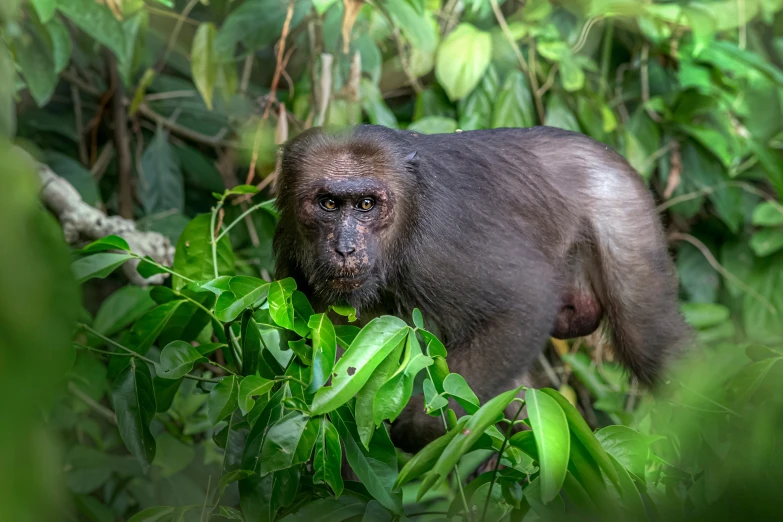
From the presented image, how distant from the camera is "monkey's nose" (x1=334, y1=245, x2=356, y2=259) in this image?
3.04 meters

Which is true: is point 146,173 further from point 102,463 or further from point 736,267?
point 736,267

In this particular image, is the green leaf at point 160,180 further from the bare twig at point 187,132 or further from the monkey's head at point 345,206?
the monkey's head at point 345,206

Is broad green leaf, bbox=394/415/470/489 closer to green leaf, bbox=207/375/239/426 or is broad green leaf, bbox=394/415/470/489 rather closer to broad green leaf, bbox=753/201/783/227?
green leaf, bbox=207/375/239/426

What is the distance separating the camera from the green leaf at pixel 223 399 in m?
2.22

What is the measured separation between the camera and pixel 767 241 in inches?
222

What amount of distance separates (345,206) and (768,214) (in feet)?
11.6

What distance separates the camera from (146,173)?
536 centimetres

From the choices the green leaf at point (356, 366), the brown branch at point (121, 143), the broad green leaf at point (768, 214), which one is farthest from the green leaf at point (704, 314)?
the green leaf at point (356, 366)

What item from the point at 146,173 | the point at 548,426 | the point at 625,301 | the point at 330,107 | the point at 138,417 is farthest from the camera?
the point at 146,173

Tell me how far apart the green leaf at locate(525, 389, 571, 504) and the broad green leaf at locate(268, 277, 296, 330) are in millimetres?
823

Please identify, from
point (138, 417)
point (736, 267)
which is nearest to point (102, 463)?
point (138, 417)

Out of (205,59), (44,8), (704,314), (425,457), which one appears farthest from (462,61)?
(425,457)

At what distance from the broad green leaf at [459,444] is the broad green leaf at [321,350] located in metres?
0.61

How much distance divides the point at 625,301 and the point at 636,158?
1.91 m
